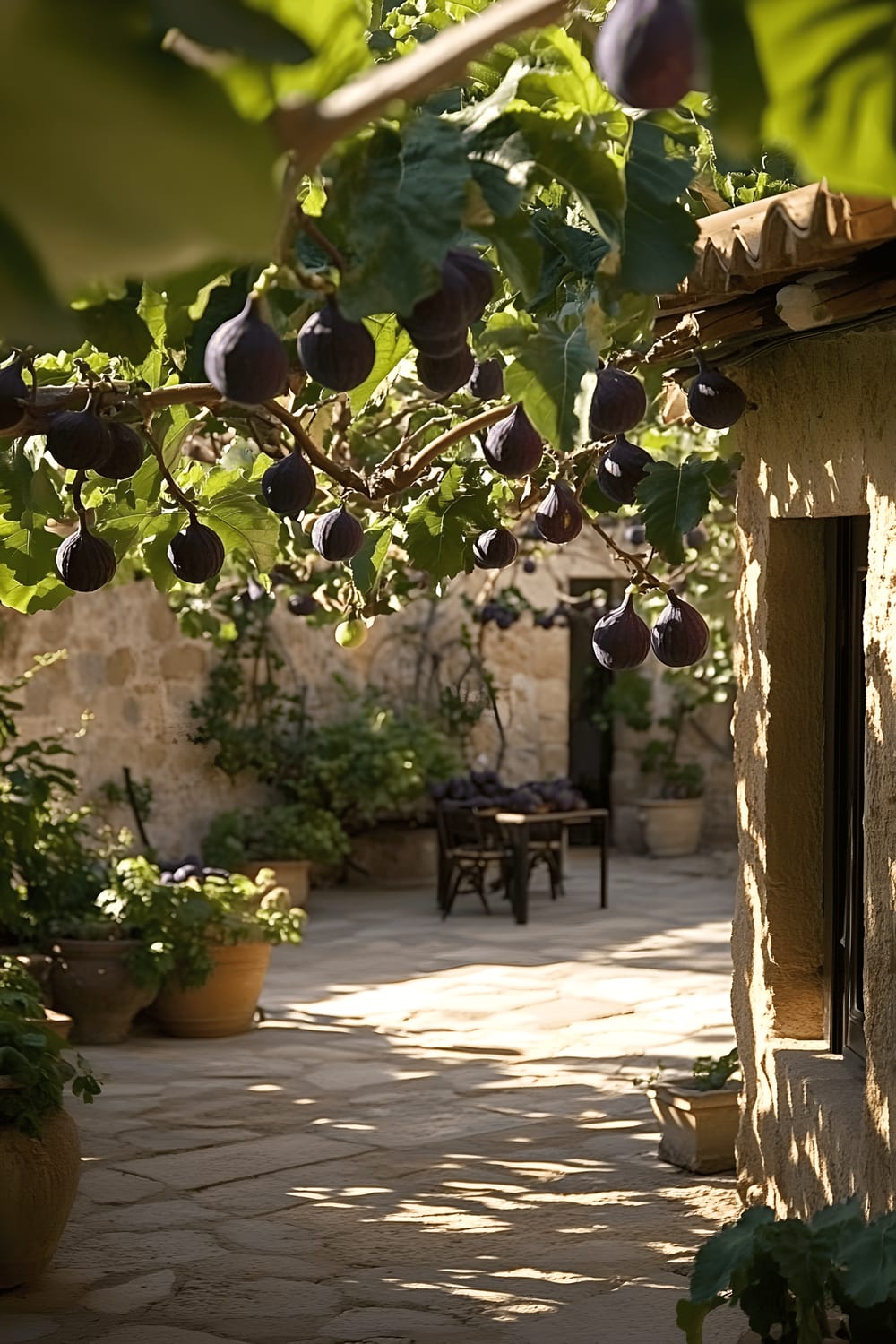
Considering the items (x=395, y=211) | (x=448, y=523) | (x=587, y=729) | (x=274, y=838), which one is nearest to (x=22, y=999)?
(x=448, y=523)

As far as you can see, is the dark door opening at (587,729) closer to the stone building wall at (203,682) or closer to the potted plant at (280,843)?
the stone building wall at (203,682)

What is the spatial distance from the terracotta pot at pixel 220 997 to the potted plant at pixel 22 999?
2.10 ft

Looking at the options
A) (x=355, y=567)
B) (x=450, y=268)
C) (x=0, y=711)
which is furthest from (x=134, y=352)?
(x=0, y=711)

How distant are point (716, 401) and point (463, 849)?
7640 millimetres

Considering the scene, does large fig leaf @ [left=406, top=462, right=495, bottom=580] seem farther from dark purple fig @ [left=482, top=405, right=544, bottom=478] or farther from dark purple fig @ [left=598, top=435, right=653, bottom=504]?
dark purple fig @ [left=482, top=405, right=544, bottom=478]

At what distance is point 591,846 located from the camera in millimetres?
14234

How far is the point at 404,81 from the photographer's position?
0.88 meters

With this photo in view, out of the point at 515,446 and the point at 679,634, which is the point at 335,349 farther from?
the point at 679,634

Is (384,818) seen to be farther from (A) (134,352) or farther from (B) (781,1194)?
(A) (134,352)

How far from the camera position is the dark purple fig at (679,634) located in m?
2.89

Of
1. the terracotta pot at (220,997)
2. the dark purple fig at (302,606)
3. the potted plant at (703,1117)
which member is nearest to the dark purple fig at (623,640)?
the potted plant at (703,1117)

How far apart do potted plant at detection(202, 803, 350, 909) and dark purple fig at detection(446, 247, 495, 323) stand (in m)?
9.09

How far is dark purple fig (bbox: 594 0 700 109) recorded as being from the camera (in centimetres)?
103

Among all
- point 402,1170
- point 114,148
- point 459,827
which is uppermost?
point 114,148
